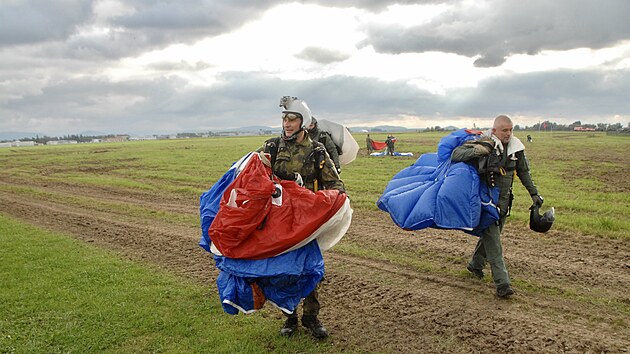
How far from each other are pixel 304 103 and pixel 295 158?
1.89 ft

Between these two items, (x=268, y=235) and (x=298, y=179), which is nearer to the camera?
(x=268, y=235)

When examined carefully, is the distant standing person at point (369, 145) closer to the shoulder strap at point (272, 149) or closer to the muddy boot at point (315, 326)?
the shoulder strap at point (272, 149)

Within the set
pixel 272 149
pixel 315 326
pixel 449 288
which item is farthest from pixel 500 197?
pixel 272 149

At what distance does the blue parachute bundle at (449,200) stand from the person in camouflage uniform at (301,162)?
144cm

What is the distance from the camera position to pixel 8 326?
16.6 feet

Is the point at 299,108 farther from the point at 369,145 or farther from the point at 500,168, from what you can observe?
the point at 369,145

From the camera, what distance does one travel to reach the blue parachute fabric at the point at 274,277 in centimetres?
392

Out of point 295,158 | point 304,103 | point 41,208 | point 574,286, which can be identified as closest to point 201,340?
point 295,158

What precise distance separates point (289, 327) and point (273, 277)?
0.99 m

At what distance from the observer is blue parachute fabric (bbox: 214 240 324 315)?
3916 millimetres

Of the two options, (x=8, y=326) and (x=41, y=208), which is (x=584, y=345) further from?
(x=41, y=208)

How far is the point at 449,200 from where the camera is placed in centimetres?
534

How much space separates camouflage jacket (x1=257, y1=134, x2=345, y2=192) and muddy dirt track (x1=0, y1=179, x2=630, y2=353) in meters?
1.61

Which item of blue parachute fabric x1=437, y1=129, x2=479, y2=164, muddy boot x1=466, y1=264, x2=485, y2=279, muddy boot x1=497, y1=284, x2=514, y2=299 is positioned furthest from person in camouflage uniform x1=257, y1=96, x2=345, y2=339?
muddy boot x1=466, y1=264, x2=485, y2=279
